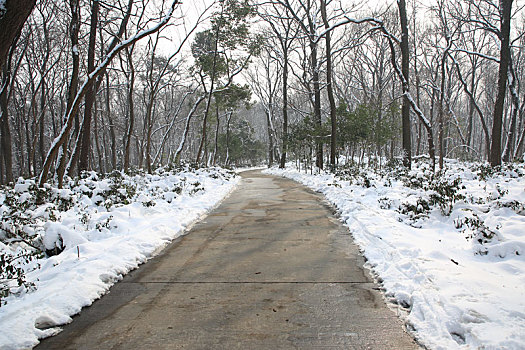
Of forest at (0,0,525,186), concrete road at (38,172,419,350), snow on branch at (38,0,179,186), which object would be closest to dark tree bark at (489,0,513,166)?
forest at (0,0,525,186)

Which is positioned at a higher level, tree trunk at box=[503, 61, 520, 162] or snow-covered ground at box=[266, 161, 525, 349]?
tree trunk at box=[503, 61, 520, 162]

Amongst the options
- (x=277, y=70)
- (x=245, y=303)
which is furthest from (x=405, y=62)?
(x=277, y=70)

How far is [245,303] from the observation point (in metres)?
3.25

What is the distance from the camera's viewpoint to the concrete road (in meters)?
2.62

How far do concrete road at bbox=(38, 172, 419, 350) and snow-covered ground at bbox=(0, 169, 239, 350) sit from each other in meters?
0.20

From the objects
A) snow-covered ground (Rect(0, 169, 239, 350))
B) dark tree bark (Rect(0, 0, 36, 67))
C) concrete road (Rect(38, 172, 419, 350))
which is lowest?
concrete road (Rect(38, 172, 419, 350))

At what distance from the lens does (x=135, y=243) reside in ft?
17.7

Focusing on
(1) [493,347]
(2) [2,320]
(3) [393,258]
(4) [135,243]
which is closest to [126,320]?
(2) [2,320]

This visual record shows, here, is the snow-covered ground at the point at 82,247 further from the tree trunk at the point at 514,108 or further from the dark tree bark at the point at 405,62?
the tree trunk at the point at 514,108

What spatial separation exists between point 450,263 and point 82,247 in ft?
16.4

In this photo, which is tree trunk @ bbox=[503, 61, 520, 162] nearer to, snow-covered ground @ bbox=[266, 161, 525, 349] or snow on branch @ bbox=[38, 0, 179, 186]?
snow-covered ground @ bbox=[266, 161, 525, 349]

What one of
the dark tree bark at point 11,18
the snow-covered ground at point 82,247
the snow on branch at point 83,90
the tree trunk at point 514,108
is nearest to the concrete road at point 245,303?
the snow-covered ground at point 82,247

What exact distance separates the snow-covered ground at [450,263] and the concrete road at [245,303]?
0.88 feet

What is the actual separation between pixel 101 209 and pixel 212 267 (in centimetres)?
490
